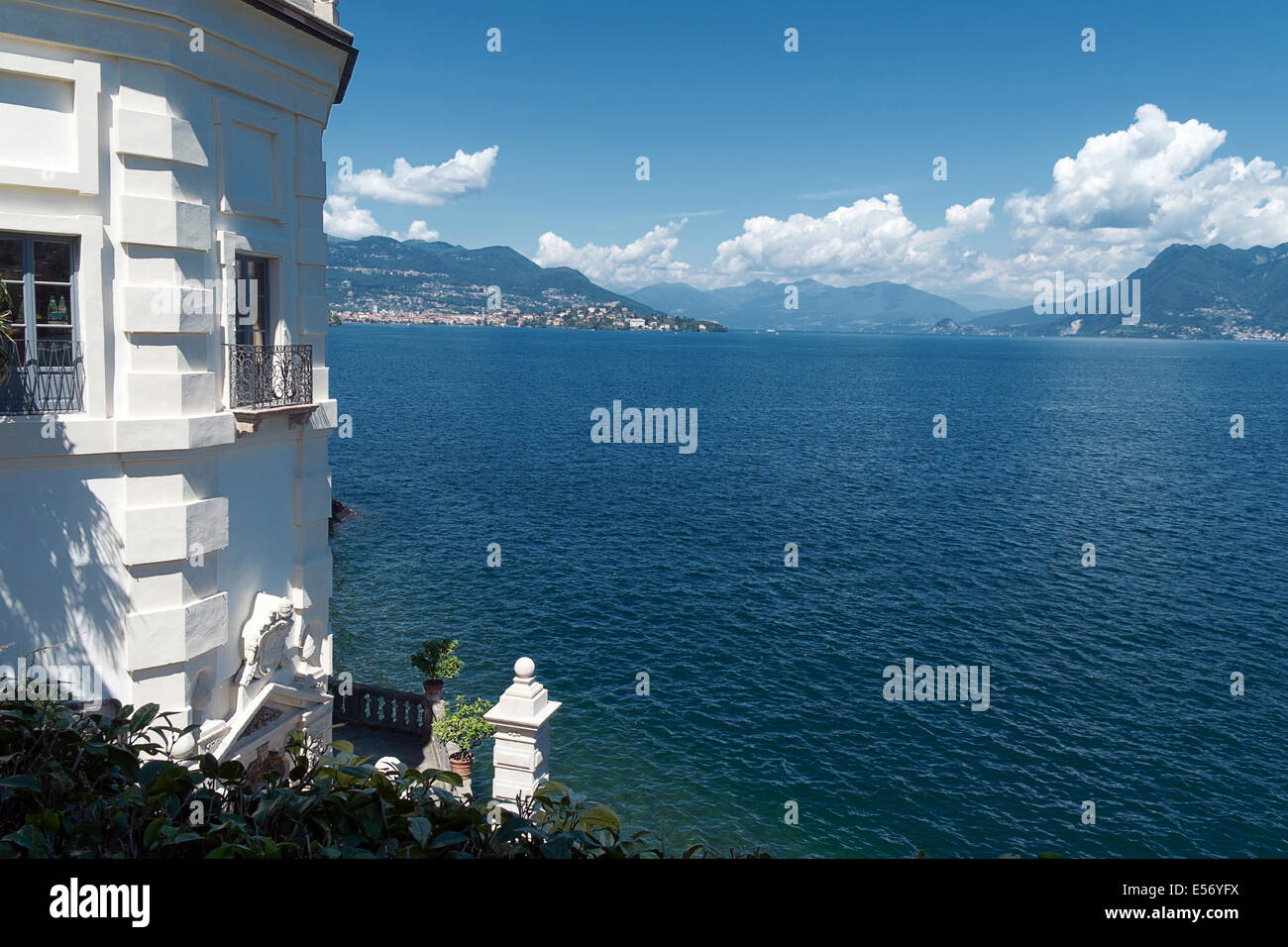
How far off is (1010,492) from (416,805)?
69969 millimetres

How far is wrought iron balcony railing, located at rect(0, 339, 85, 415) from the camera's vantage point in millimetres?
12734

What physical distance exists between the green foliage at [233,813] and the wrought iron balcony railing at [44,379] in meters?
6.17

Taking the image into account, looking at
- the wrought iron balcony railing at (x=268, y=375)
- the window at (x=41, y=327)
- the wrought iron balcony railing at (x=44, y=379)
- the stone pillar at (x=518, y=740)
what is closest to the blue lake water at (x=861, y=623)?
the stone pillar at (x=518, y=740)

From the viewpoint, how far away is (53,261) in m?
12.8

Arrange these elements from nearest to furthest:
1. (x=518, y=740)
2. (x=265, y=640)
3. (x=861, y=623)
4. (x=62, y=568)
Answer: (x=62, y=568) < (x=265, y=640) < (x=518, y=740) < (x=861, y=623)

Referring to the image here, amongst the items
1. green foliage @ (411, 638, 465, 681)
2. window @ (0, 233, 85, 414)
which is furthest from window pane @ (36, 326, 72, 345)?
green foliage @ (411, 638, 465, 681)

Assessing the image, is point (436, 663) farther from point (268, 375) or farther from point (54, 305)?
point (54, 305)

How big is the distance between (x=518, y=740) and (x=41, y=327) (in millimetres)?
11388

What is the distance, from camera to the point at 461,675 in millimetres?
36562

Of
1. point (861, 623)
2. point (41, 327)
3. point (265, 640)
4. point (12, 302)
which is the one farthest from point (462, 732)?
point (861, 623)

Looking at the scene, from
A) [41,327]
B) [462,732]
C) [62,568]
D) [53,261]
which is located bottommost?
[462,732]

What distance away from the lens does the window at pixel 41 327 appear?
41.4ft
